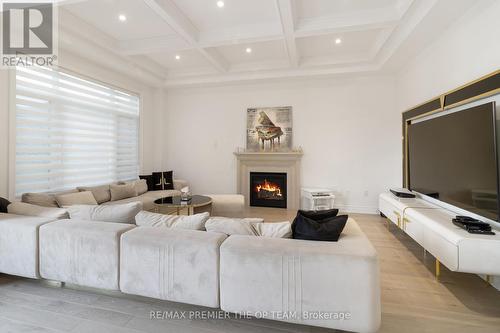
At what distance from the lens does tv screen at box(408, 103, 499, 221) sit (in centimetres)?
224

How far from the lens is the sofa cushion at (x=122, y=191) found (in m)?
4.33

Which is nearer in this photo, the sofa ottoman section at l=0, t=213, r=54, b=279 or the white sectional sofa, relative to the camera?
the white sectional sofa

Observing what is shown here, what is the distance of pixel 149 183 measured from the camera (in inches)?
206

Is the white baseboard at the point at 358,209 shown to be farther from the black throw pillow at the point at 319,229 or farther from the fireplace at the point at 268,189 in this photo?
the black throw pillow at the point at 319,229

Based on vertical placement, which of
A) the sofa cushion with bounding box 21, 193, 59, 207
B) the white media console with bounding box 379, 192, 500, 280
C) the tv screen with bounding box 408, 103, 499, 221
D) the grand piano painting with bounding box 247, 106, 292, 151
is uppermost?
the grand piano painting with bounding box 247, 106, 292, 151

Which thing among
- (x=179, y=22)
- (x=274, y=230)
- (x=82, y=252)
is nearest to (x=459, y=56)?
(x=274, y=230)

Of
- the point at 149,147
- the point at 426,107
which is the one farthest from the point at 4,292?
the point at 426,107

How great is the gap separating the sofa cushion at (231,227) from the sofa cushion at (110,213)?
0.80m

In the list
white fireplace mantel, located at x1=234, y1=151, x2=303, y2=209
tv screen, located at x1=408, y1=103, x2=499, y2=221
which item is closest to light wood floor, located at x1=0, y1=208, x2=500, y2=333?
tv screen, located at x1=408, y1=103, x2=499, y2=221

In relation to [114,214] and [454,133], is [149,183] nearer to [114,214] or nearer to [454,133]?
[114,214]

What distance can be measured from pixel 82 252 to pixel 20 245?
0.68 metres

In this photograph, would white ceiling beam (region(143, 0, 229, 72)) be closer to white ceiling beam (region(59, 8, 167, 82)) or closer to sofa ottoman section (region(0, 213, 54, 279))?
white ceiling beam (region(59, 8, 167, 82))

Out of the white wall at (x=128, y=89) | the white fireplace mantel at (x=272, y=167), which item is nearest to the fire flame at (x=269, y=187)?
the white fireplace mantel at (x=272, y=167)

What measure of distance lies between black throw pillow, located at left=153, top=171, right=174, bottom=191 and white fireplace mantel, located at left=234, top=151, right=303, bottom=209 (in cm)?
156
